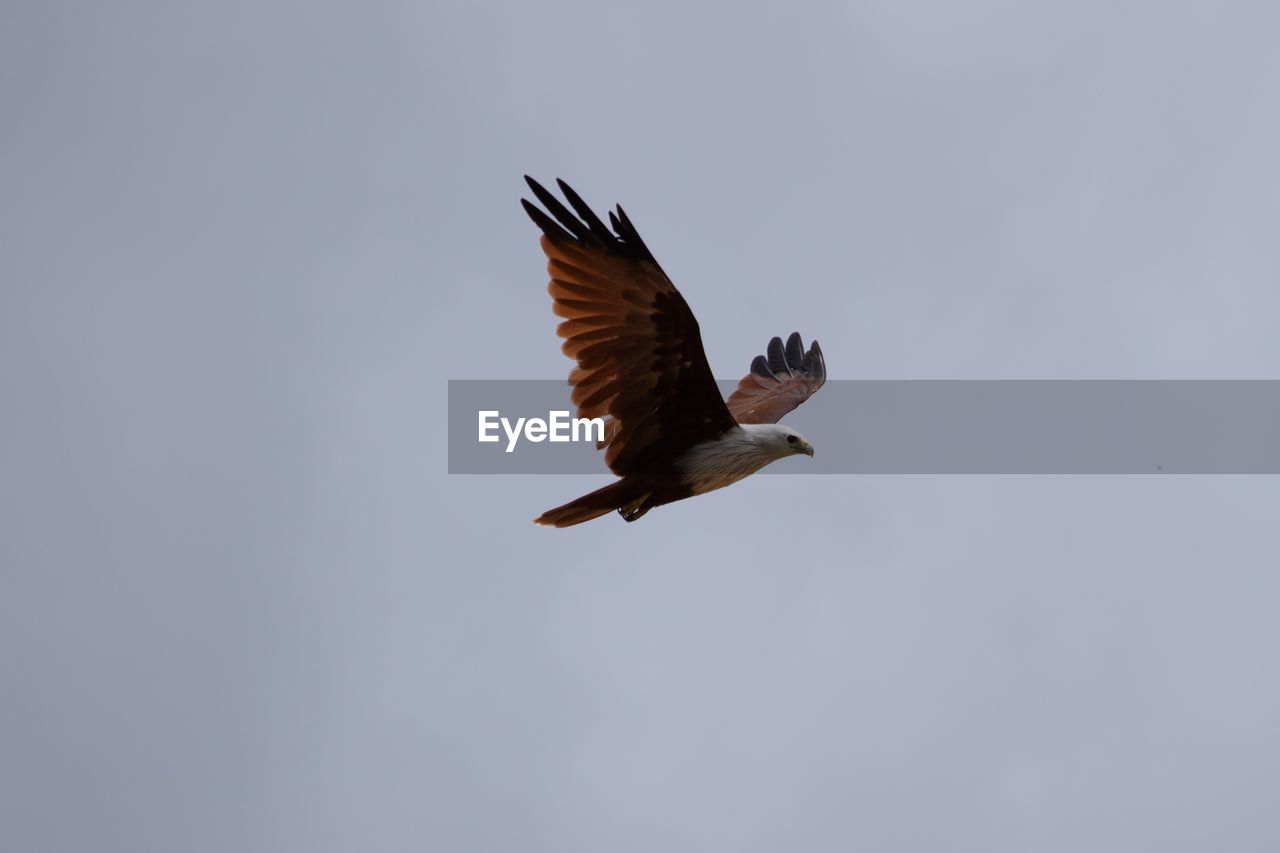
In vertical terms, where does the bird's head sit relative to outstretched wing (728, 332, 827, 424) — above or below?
below

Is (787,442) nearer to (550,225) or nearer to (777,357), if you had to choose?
(550,225)

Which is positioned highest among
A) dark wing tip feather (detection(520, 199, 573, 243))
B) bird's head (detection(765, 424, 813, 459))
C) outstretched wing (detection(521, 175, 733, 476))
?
dark wing tip feather (detection(520, 199, 573, 243))

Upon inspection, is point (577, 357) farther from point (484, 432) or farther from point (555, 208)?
point (484, 432)

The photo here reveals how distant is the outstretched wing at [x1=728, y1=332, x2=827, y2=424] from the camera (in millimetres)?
16945

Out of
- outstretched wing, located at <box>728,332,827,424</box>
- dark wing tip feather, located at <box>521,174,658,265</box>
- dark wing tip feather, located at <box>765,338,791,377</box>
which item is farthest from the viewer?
dark wing tip feather, located at <box>765,338,791,377</box>

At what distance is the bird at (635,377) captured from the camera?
13.5 m

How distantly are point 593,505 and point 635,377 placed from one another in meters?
1.19

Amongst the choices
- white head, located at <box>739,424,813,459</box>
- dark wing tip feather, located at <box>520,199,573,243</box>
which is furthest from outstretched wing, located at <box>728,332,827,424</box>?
dark wing tip feather, located at <box>520,199,573,243</box>

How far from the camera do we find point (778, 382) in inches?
698

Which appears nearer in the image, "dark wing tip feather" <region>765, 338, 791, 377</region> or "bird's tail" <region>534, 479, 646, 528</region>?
"bird's tail" <region>534, 479, 646, 528</region>

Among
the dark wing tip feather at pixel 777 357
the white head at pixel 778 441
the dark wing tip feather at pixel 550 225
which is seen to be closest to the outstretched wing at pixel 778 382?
the dark wing tip feather at pixel 777 357

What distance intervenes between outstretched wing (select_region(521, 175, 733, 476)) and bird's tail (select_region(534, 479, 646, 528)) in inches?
7.5

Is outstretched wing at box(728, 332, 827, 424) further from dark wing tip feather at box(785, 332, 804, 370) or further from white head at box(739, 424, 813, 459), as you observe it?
white head at box(739, 424, 813, 459)

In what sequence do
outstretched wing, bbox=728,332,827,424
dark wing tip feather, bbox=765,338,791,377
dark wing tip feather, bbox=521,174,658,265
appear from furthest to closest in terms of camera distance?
dark wing tip feather, bbox=765,338,791,377, outstretched wing, bbox=728,332,827,424, dark wing tip feather, bbox=521,174,658,265
